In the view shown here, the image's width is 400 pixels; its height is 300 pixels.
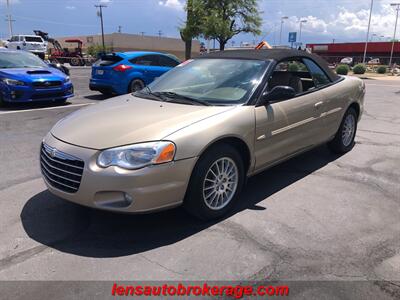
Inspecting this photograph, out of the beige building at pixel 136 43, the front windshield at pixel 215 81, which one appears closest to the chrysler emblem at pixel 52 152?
the front windshield at pixel 215 81

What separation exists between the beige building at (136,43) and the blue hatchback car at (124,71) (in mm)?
60894

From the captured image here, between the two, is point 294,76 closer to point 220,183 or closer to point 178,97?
point 178,97

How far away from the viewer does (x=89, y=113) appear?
398 cm

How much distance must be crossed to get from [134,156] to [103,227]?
870 millimetres

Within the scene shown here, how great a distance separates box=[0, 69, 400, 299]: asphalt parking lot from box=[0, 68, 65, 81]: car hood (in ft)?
16.3

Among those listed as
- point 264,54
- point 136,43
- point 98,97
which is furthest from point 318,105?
point 136,43

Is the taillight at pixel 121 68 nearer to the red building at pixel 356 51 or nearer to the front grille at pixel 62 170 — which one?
the front grille at pixel 62 170

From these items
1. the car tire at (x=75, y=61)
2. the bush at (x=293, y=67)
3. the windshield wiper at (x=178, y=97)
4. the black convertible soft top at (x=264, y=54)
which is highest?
the black convertible soft top at (x=264, y=54)

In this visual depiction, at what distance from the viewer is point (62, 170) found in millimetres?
3297

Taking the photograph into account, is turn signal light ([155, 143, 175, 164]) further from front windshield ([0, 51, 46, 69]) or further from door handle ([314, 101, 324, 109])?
front windshield ([0, 51, 46, 69])

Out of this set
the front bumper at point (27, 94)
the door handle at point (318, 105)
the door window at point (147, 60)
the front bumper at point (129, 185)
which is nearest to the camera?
the front bumper at point (129, 185)

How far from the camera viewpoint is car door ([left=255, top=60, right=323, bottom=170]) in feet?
13.1

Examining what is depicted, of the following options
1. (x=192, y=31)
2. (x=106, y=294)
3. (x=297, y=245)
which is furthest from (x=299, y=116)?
(x=192, y=31)

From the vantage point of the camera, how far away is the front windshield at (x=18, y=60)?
10.0 meters
